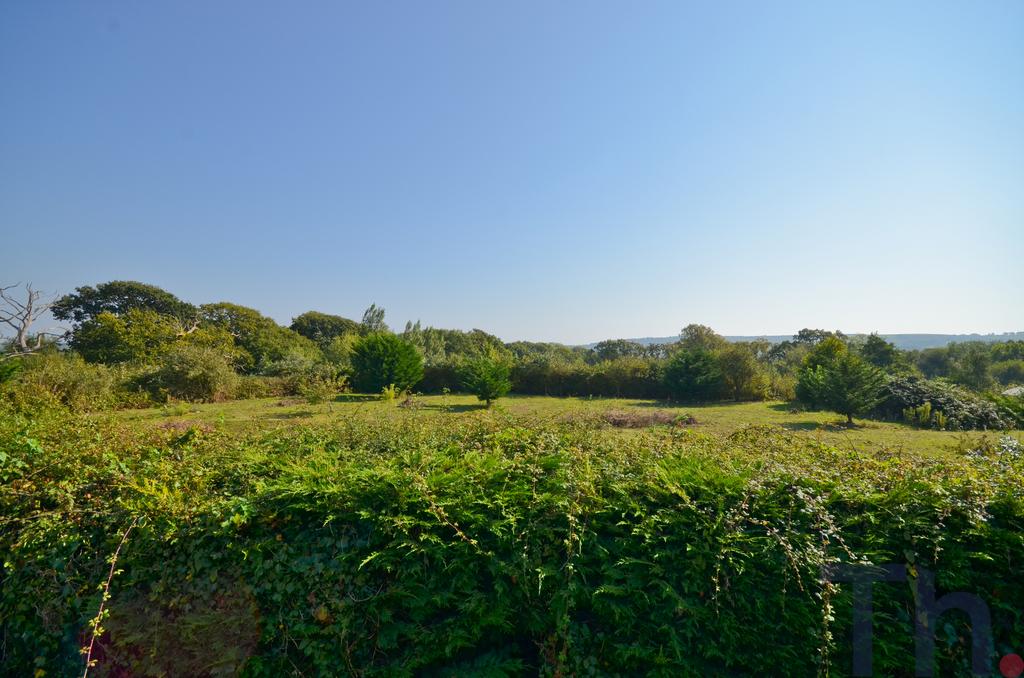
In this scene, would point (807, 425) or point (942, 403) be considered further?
point (942, 403)

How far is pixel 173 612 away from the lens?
2.21m

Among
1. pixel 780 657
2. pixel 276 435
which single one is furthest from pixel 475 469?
pixel 276 435

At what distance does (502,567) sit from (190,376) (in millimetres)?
18413

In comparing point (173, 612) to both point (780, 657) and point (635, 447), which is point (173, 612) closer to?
point (635, 447)

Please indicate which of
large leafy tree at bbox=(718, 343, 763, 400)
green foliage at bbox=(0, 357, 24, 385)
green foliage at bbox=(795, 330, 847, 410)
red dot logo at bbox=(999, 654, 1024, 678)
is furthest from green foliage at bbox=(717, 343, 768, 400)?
green foliage at bbox=(0, 357, 24, 385)

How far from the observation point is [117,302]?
3472cm

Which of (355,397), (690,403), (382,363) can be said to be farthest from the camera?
(382,363)

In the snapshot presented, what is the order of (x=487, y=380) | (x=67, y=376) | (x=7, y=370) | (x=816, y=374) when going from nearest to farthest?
(x=7, y=370)
(x=67, y=376)
(x=816, y=374)
(x=487, y=380)

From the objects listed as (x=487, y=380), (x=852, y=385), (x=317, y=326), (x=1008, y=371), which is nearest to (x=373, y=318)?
(x=317, y=326)

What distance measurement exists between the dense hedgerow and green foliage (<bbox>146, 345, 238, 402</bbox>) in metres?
16.6

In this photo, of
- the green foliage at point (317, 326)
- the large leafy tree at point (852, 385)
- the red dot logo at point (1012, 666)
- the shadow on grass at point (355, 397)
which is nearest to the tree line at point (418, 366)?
the large leafy tree at point (852, 385)

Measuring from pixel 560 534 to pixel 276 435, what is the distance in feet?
8.59

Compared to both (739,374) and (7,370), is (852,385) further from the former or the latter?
(7,370)

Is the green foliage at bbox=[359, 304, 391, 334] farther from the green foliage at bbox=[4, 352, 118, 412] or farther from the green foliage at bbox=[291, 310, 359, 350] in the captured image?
the green foliage at bbox=[4, 352, 118, 412]
